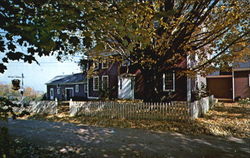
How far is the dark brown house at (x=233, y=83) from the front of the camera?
1786 centimetres

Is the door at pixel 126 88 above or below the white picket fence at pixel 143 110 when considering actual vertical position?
above

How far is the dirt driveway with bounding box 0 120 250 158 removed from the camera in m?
Answer: 4.66

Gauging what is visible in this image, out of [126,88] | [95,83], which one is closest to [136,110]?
[126,88]

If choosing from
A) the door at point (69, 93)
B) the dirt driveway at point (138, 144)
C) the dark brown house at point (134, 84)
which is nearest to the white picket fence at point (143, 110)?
the dark brown house at point (134, 84)

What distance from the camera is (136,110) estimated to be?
389 inches

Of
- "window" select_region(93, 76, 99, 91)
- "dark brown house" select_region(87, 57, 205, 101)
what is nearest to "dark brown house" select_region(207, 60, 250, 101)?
"dark brown house" select_region(87, 57, 205, 101)

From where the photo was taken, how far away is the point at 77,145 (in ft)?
17.8

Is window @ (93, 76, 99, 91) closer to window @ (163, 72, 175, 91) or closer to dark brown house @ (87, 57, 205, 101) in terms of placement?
dark brown house @ (87, 57, 205, 101)

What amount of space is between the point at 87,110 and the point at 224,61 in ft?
32.4

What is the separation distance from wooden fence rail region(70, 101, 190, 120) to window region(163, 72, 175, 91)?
21.9 feet

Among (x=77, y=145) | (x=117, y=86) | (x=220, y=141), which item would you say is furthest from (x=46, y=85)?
(x=220, y=141)

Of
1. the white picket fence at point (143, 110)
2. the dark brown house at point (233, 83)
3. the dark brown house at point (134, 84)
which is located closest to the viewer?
the white picket fence at point (143, 110)

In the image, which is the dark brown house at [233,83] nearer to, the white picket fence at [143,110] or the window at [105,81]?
the white picket fence at [143,110]

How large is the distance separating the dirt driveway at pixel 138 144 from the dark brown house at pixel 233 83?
1507 centimetres
